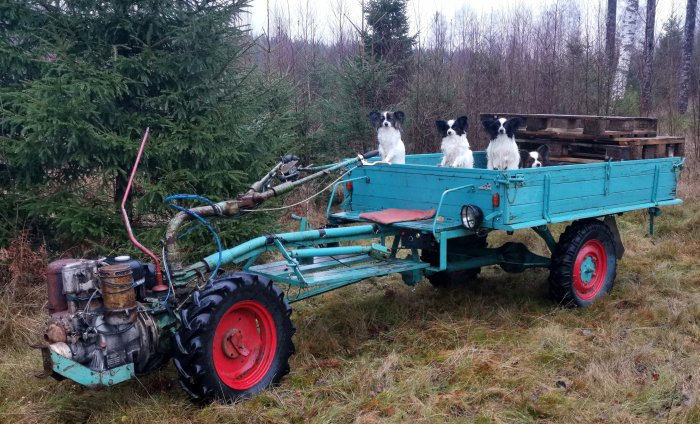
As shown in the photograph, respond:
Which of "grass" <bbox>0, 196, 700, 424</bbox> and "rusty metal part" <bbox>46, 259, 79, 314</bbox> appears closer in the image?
"rusty metal part" <bbox>46, 259, 79, 314</bbox>

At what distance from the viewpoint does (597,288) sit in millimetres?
6137

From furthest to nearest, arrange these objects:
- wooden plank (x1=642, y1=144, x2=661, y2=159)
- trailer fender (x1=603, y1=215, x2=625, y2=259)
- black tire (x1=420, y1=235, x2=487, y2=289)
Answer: wooden plank (x1=642, y1=144, x2=661, y2=159)
trailer fender (x1=603, y1=215, x2=625, y2=259)
black tire (x1=420, y1=235, x2=487, y2=289)

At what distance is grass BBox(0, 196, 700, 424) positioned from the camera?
370cm

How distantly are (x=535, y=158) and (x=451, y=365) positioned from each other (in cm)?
320

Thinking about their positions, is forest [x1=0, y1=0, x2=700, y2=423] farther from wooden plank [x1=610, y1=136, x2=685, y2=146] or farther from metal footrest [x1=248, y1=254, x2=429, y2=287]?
wooden plank [x1=610, y1=136, x2=685, y2=146]

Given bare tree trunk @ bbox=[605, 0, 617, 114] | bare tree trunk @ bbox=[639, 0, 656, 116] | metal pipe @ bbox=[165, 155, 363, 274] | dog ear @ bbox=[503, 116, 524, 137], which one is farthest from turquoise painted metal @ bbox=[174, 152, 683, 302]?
bare tree trunk @ bbox=[639, 0, 656, 116]

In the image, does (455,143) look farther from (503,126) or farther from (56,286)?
(56,286)

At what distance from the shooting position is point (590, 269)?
6020 millimetres

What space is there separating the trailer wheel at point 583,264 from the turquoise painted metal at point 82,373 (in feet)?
13.3

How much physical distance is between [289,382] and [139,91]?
3595mm

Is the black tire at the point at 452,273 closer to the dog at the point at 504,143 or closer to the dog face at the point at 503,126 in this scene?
the dog at the point at 504,143

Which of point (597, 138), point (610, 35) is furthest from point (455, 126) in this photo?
point (610, 35)

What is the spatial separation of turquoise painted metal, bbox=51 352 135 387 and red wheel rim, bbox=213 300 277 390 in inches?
24.6

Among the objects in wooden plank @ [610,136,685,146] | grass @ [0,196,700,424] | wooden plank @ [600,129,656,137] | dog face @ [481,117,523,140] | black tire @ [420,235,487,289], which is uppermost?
dog face @ [481,117,523,140]
